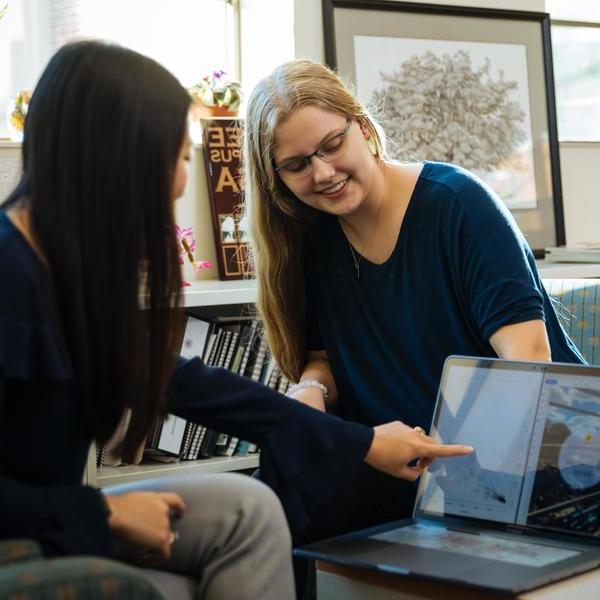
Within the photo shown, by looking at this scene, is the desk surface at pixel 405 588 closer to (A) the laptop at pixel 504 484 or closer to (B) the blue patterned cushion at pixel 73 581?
(A) the laptop at pixel 504 484

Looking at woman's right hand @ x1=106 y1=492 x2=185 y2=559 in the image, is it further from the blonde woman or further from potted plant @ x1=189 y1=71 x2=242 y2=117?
potted plant @ x1=189 y1=71 x2=242 y2=117

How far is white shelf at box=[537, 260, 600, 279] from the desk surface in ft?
4.96

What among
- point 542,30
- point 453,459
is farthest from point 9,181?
point 542,30

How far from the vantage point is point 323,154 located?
5.41ft

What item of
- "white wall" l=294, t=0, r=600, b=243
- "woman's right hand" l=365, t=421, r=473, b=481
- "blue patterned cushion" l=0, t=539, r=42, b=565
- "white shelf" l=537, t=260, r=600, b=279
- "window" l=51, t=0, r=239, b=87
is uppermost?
"window" l=51, t=0, r=239, b=87

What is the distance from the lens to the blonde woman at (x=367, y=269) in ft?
5.26

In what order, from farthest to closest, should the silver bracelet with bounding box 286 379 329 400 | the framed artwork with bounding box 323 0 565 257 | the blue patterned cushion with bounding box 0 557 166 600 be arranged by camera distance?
the framed artwork with bounding box 323 0 565 257 < the silver bracelet with bounding box 286 379 329 400 < the blue patterned cushion with bounding box 0 557 166 600

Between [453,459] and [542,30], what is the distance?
1975mm

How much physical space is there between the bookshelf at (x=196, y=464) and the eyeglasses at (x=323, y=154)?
540 mm

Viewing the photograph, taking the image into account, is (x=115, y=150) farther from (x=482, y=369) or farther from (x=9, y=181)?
(x=9, y=181)

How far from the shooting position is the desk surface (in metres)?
1.11

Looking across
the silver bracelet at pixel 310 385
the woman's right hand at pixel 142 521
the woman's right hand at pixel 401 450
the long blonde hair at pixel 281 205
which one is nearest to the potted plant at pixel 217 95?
the long blonde hair at pixel 281 205

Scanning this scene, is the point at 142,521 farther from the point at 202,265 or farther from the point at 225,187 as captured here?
the point at 225,187

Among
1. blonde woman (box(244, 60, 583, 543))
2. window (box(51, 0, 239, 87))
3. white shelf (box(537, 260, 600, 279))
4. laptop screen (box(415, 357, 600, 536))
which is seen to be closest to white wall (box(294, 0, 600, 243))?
white shelf (box(537, 260, 600, 279))
